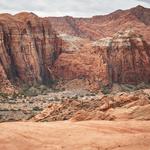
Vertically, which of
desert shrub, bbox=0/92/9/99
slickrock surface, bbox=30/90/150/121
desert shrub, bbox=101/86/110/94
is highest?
slickrock surface, bbox=30/90/150/121

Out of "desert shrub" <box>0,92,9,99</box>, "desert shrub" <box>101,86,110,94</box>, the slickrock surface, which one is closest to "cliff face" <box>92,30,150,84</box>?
"desert shrub" <box>101,86,110,94</box>

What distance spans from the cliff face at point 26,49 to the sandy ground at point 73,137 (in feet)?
246

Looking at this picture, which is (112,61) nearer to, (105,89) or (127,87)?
(127,87)

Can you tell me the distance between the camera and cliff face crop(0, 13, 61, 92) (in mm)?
109375

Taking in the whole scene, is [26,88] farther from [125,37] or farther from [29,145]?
[29,145]

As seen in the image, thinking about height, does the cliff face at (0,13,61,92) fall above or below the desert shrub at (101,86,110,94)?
above

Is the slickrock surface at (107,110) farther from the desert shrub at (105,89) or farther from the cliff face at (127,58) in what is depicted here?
the cliff face at (127,58)

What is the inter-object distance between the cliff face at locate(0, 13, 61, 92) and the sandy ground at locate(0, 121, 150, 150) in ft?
246

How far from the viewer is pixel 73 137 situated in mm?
27688

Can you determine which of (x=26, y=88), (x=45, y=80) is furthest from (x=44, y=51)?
(x=26, y=88)

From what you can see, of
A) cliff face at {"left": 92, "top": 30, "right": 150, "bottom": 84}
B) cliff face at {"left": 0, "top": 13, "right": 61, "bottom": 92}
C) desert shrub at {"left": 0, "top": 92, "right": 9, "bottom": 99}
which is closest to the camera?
desert shrub at {"left": 0, "top": 92, "right": 9, "bottom": 99}

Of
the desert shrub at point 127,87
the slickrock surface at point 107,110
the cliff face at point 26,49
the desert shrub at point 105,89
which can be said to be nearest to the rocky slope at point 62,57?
the cliff face at point 26,49

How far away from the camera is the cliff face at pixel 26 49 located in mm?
109375

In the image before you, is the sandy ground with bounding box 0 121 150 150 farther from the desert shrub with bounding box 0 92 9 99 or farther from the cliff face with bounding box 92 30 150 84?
the cliff face with bounding box 92 30 150 84
